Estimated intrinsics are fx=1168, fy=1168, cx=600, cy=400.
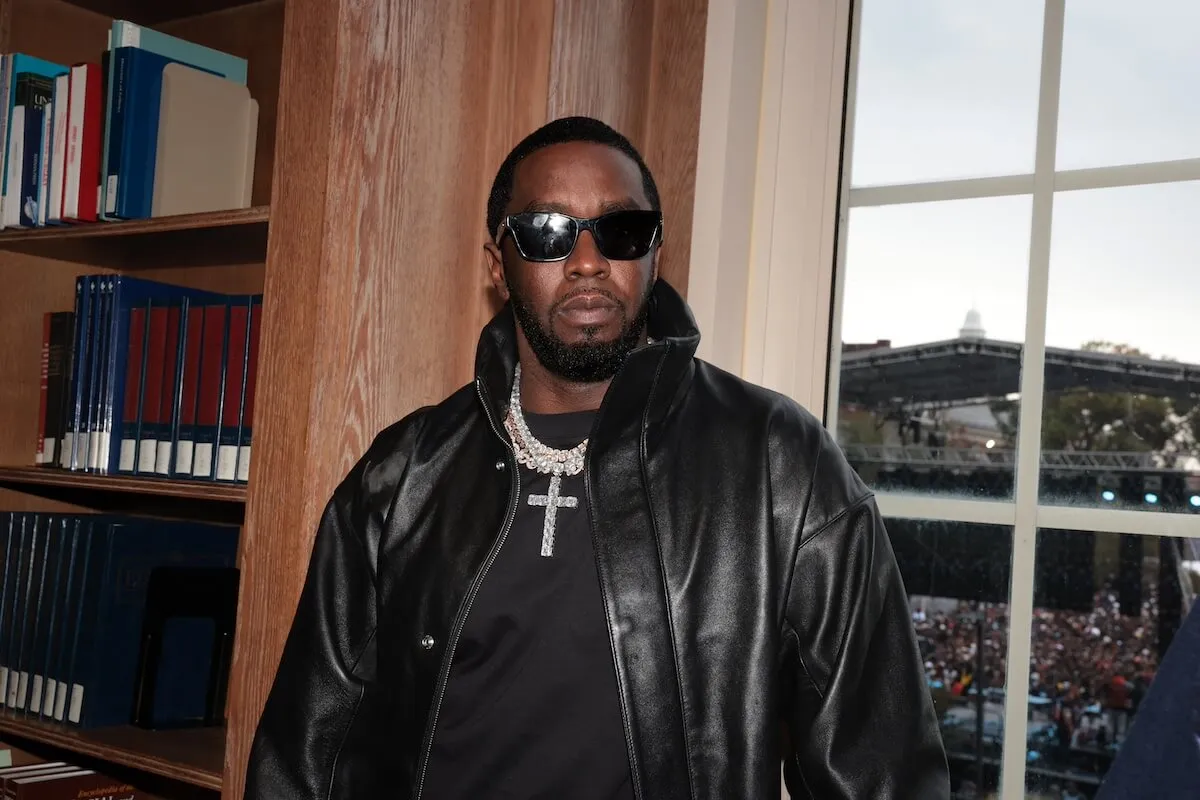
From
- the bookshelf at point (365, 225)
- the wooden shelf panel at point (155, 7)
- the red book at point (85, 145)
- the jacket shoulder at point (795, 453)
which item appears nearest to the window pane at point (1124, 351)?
the jacket shoulder at point (795, 453)

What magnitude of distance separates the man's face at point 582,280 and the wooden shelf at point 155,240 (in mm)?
587

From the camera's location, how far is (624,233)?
68.4 inches

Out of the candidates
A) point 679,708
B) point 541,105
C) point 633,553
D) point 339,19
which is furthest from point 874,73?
point 679,708

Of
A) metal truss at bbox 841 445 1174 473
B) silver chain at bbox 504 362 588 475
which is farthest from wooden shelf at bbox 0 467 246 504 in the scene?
metal truss at bbox 841 445 1174 473

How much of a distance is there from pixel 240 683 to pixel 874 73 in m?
1.62

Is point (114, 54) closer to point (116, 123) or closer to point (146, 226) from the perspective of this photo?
point (116, 123)

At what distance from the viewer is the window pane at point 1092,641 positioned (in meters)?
1.90

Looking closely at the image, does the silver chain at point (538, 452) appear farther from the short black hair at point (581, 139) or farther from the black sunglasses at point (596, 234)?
the short black hair at point (581, 139)

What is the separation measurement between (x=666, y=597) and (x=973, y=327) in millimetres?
883

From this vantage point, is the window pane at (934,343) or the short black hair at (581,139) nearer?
the short black hair at (581,139)

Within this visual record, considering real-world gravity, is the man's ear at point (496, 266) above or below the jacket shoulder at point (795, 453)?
above

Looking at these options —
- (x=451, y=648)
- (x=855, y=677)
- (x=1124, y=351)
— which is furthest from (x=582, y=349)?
(x=1124, y=351)

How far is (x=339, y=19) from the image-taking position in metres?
1.98

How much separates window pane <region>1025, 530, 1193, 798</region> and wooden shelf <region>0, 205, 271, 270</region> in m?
1.53
